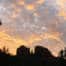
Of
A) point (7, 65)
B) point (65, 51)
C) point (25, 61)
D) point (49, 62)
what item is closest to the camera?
point (7, 65)

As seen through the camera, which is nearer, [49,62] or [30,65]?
A: [30,65]

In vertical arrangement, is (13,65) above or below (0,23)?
below

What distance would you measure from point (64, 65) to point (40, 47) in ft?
91.5

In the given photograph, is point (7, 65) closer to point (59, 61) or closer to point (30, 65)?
point (30, 65)

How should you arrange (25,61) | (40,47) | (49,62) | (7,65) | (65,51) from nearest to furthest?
(7,65), (25,61), (49,62), (65,51), (40,47)

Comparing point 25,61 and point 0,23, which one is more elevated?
point 0,23

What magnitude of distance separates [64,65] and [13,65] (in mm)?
12595

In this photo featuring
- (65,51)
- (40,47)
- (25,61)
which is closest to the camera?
(25,61)

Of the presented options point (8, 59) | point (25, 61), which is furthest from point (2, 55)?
point (25, 61)

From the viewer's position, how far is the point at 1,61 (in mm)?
40094

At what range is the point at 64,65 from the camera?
48.3 metres

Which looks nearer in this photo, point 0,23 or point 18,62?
point 18,62

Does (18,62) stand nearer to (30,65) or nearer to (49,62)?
(30,65)

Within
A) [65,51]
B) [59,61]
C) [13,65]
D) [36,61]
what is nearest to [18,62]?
[13,65]
